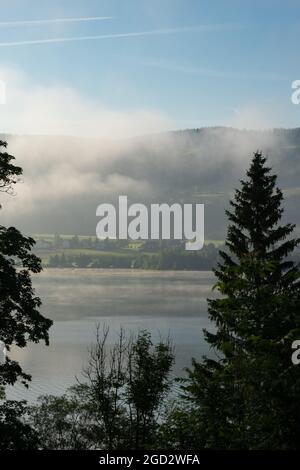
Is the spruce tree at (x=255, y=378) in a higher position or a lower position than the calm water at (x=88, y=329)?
higher

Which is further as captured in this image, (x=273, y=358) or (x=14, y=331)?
(x=14, y=331)

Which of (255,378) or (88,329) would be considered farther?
(88,329)

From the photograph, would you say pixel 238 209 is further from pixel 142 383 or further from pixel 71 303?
pixel 71 303

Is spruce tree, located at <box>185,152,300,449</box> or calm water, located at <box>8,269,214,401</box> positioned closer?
spruce tree, located at <box>185,152,300,449</box>

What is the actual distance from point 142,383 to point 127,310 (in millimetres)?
145251

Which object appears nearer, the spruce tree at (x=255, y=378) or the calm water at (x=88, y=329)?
the spruce tree at (x=255, y=378)

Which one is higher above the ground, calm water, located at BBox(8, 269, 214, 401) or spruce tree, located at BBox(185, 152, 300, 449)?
spruce tree, located at BBox(185, 152, 300, 449)

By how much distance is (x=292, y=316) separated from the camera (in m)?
11.2

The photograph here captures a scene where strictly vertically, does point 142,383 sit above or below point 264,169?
below

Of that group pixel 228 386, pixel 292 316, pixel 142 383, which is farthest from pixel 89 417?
pixel 292 316

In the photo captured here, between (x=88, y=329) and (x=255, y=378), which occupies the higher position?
(x=255, y=378)

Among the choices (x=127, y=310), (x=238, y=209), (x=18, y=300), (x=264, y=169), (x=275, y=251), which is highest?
(x=264, y=169)
